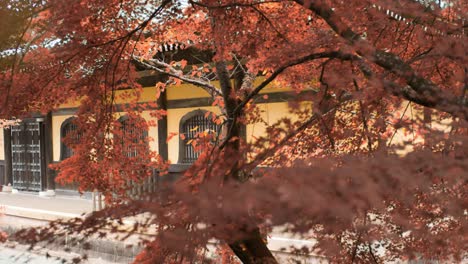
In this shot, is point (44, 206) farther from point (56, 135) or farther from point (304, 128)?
point (304, 128)

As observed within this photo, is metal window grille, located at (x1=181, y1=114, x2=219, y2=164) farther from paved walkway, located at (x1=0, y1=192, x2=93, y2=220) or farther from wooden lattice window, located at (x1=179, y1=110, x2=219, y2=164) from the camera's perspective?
paved walkway, located at (x1=0, y1=192, x2=93, y2=220)

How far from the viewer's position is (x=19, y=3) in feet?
9.16

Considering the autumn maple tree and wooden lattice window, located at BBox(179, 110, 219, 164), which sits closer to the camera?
the autumn maple tree

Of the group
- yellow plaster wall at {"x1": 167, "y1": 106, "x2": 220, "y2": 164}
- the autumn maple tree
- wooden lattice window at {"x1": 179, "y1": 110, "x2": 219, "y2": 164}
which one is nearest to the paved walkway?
yellow plaster wall at {"x1": 167, "y1": 106, "x2": 220, "y2": 164}

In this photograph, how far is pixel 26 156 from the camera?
13289mm

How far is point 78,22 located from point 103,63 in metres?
0.69

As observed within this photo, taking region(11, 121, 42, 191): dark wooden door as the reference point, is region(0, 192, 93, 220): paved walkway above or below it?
below

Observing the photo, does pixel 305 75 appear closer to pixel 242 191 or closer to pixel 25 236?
pixel 25 236

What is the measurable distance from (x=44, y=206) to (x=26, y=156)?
303cm

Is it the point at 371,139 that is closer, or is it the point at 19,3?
Result: the point at 371,139

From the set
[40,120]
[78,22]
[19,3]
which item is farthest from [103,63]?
[40,120]

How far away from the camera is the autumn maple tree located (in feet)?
3.60

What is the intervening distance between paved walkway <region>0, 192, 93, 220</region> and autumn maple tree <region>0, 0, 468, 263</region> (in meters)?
5.29

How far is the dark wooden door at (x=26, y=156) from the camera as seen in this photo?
12891mm
